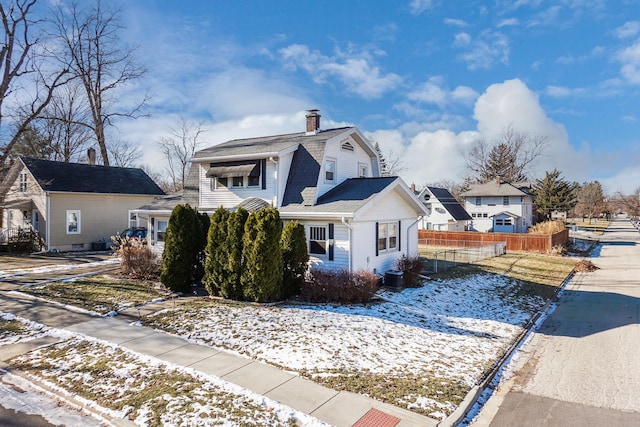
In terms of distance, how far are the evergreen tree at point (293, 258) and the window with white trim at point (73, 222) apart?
19.2m

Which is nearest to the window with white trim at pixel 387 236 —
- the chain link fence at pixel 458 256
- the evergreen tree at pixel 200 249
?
the chain link fence at pixel 458 256

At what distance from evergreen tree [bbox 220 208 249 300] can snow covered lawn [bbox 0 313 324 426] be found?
14.4ft

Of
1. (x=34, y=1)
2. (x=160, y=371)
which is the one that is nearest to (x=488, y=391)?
(x=160, y=371)

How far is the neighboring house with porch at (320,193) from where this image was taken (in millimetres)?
14445

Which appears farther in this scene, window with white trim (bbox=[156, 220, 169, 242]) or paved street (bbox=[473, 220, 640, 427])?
window with white trim (bbox=[156, 220, 169, 242])

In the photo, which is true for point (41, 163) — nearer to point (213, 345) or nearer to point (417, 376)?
point (213, 345)

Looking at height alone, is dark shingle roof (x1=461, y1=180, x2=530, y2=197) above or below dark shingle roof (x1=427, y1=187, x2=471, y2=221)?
above

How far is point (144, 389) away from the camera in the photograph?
20.2 ft

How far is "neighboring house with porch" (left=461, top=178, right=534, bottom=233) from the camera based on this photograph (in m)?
44.8

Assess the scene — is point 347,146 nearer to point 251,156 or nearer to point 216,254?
point 251,156

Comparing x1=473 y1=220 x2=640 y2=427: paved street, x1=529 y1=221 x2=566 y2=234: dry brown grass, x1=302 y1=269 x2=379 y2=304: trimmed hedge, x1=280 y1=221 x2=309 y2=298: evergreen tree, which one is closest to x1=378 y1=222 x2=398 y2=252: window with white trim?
x1=302 y1=269 x2=379 y2=304: trimmed hedge

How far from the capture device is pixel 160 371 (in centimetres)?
678

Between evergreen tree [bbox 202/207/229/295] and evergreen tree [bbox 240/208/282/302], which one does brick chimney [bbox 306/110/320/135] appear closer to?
evergreen tree [bbox 202/207/229/295]

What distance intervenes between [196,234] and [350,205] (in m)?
5.69
